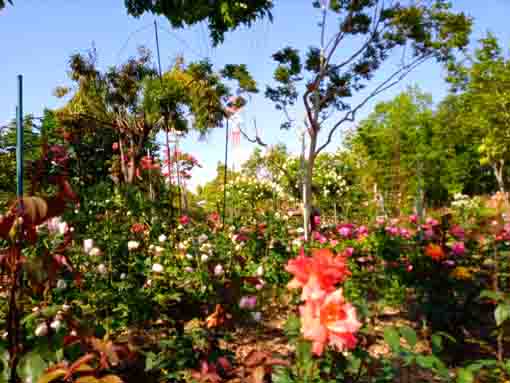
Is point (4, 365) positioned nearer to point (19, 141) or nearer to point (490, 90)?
point (19, 141)

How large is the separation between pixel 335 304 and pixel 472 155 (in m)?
28.0

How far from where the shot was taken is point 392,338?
37.3 inches

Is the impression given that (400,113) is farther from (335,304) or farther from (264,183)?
(335,304)

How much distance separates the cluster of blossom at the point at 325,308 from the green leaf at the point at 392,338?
27cm

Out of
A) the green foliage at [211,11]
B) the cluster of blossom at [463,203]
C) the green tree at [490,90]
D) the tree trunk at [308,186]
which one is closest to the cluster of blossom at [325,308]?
the green foliage at [211,11]

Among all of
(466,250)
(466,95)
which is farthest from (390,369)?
(466,95)

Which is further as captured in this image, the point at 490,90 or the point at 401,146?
the point at 401,146

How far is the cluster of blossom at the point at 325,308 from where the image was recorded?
0.71m

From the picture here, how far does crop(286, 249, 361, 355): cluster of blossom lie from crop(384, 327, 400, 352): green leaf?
0.27 meters

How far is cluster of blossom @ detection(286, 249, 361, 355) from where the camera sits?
2.32ft

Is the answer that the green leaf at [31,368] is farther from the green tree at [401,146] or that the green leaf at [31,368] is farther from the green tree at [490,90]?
the green tree at [401,146]

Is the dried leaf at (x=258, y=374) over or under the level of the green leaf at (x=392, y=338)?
under

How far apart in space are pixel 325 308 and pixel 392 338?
33 cm

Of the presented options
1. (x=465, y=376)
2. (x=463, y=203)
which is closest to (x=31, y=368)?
(x=465, y=376)
